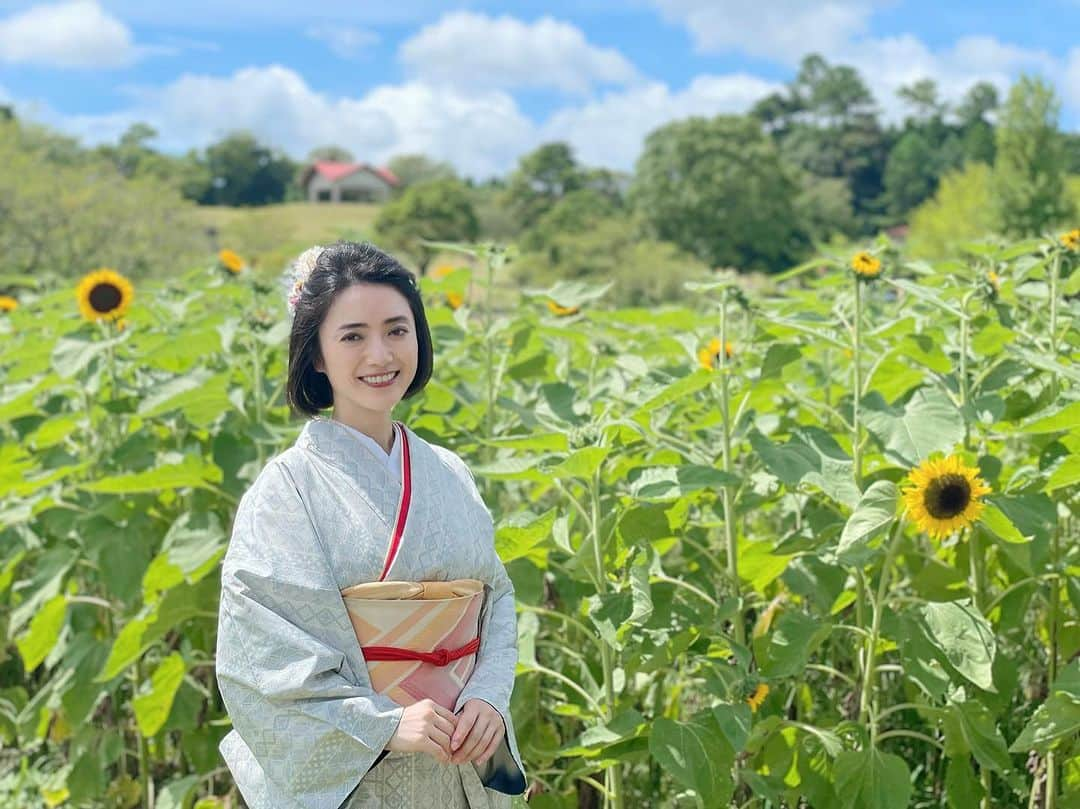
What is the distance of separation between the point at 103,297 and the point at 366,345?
204 cm

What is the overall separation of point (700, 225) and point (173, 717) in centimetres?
5505

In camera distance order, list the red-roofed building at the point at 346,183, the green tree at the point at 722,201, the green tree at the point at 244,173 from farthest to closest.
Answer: the red-roofed building at the point at 346,183 → the green tree at the point at 244,173 → the green tree at the point at 722,201

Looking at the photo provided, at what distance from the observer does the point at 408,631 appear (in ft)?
6.02

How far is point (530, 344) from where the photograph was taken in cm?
324

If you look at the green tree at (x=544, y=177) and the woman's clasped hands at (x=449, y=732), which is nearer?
the woman's clasped hands at (x=449, y=732)

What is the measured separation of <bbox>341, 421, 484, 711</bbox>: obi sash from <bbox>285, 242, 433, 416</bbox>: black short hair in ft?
0.81

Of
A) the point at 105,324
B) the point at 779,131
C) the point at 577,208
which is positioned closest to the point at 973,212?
the point at 577,208

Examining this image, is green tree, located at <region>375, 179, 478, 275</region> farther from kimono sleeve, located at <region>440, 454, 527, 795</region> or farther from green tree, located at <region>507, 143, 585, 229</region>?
kimono sleeve, located at <region>440, 454, 527, 795</region>

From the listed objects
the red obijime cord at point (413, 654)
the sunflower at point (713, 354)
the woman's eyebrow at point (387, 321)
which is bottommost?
the red obijime cord at point (413, 654)

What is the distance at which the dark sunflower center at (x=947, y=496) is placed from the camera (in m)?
2.29

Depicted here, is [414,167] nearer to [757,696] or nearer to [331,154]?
[331,154]

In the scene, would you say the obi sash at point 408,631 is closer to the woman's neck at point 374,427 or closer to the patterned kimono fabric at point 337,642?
the patterned kimono fabric at point 337,642

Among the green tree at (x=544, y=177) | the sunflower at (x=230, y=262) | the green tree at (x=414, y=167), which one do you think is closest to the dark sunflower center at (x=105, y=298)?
the sunflower at (x=230, y=262)

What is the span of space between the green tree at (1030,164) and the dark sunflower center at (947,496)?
31.3m
